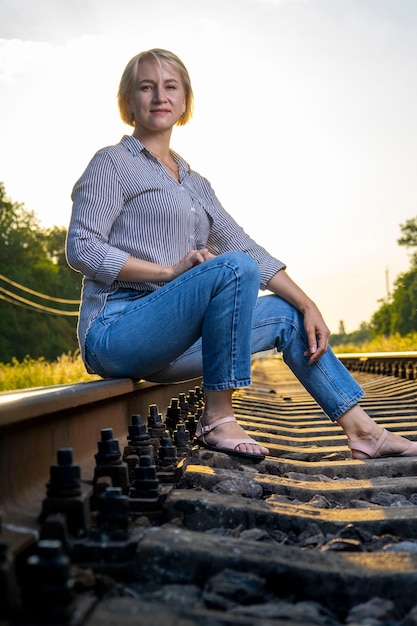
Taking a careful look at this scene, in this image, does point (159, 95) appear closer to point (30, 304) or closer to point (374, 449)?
point (374, 449)

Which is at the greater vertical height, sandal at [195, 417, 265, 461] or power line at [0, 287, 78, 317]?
power line at [0, 287, 78, 317]

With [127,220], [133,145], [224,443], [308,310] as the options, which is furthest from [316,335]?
[133,145]

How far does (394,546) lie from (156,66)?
2.34m

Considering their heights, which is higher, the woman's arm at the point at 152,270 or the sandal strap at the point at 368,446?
the woman's arm at the point at 152,270

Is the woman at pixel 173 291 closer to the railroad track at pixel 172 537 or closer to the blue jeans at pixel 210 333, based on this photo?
the blue jeans at pixel 210 333

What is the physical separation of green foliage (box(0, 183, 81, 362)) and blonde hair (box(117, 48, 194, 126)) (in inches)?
1978

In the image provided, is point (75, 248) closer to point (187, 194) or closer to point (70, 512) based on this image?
point (187, 194)

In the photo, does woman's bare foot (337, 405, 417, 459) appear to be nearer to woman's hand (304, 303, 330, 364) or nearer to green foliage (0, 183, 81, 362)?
woman's hand (304, 303, 330, 364)

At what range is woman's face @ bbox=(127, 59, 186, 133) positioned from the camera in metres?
3.46

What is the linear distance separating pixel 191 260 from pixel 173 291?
0.16 m

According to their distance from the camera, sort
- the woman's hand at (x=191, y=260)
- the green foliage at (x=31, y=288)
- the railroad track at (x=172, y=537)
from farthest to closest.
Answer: the green foliage at (x=31, y=288) < the woman's hand at (x=191, y=260) < the railroad track at (x=172, y=537)

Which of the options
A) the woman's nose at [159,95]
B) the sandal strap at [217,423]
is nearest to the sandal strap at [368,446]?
the sandal strap at [217,423]

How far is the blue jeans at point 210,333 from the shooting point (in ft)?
9.80

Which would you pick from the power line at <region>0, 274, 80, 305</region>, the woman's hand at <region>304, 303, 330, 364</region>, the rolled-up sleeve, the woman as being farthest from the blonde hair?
the power line at <region>0, 274, 80, 305</region>
